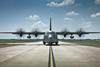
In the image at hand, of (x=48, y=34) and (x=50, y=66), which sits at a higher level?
(x=48, y=34)

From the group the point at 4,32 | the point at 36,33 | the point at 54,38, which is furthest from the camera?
the point at 4,32

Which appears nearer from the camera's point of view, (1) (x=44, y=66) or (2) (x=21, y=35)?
(1) (x=44, y=66)

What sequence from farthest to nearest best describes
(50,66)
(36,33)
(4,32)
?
(4,32)
(36,33)
(50,66)

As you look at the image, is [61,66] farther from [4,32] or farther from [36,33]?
[4,32]

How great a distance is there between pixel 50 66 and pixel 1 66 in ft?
8.53

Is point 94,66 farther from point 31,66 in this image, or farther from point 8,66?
point 8,66

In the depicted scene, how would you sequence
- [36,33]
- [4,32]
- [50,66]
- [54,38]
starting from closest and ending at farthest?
[50,66] → [54,38] → [36,33] → [4,32]

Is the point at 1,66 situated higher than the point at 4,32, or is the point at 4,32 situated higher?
the point at 4,32

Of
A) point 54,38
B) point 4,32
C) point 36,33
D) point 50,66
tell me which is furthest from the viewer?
point 4,32

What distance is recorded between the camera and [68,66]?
9.46 m

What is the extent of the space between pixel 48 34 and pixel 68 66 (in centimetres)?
3385

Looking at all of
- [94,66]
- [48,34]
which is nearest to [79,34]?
[48,34]

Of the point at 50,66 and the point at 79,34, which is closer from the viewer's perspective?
the point at 50,66

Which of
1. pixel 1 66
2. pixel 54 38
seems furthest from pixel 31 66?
pixel 54 38
